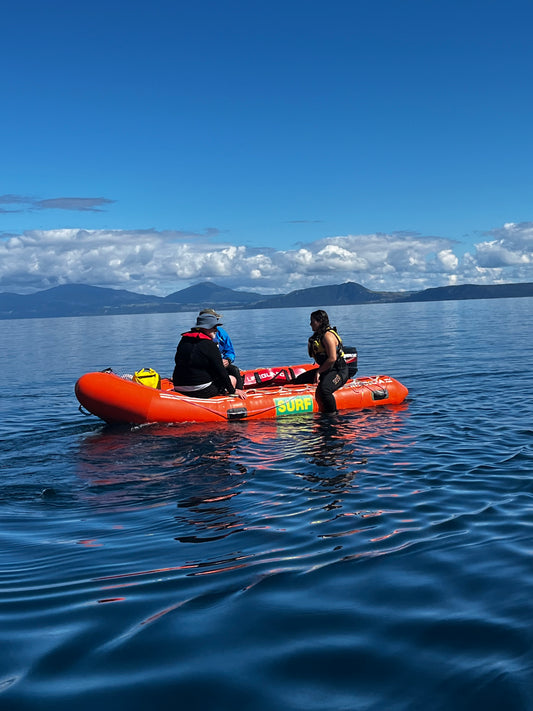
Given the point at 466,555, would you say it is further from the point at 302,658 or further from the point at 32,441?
the point at 32,441

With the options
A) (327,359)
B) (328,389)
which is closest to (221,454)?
(328,389)

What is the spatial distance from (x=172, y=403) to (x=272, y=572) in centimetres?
716

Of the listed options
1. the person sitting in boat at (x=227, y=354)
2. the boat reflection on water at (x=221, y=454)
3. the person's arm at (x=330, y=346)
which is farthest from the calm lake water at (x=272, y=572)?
the person sitting in boat at (x=227, y=354)

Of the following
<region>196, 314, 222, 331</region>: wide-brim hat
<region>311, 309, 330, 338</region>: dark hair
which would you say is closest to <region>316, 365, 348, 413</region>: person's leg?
<region>311, 309, 330, 338</region>: dark hair

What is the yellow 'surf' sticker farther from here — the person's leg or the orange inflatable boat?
the person's leg

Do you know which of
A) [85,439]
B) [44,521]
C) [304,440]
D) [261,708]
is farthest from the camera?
[85,439]

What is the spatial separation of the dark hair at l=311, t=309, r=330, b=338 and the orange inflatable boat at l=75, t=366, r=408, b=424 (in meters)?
1.32

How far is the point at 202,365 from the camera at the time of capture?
452 inches

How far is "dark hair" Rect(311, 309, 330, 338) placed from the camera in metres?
11.6

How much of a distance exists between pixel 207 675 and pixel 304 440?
6.91m

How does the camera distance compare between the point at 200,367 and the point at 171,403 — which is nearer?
the point at 171,403

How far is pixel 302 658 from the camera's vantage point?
3285 mm

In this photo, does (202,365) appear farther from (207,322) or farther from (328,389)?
(328,389)

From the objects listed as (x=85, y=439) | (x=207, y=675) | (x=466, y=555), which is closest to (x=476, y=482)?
(x=466, y=555)
